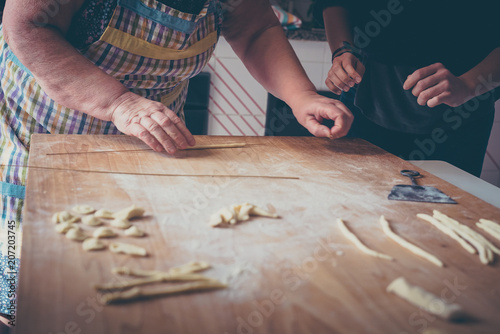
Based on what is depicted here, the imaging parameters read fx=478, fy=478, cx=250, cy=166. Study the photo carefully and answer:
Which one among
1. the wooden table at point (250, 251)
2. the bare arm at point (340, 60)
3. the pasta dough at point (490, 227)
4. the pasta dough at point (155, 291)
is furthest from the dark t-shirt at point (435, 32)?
the pasta dough at point (155, 291)

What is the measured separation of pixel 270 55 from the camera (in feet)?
4.55

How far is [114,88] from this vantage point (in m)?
1.05

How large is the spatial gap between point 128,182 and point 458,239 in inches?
23.7

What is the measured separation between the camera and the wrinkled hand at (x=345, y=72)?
1361 millimetres

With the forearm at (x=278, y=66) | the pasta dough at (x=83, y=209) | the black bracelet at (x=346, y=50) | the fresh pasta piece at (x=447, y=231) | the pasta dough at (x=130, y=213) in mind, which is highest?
the black bracelet at (x=346, y=50)

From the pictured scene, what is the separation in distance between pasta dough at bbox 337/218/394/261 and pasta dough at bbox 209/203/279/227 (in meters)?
0.11

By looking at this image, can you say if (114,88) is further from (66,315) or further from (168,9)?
(66,315)

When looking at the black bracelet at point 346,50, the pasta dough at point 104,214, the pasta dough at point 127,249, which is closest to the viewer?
the pasta dough at point 127,249

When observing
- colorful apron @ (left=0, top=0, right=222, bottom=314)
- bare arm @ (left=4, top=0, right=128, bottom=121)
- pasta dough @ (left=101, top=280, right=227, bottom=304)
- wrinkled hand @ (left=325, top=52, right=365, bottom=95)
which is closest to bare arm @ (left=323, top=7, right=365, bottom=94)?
wrinkled hand @ (left=325, top=52, right=365, bottom=95)

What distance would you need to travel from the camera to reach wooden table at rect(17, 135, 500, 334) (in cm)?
54

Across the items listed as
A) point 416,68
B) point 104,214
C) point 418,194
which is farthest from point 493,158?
point 104,214

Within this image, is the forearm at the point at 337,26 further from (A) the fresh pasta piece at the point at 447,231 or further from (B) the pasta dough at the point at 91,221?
(B) the pasta dough at the point at 91,221

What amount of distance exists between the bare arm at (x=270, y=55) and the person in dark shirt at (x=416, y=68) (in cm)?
13

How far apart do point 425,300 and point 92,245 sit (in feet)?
1.46
